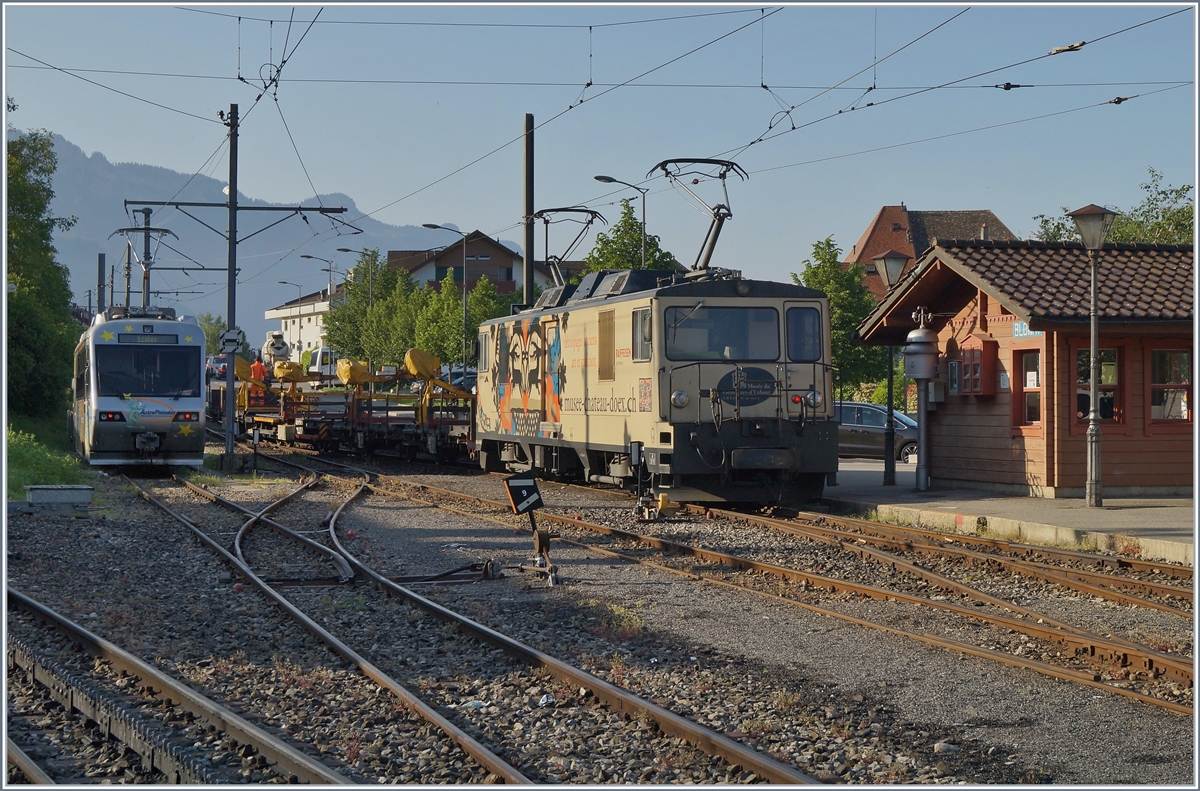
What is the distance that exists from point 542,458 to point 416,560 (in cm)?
835

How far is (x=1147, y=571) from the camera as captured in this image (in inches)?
461

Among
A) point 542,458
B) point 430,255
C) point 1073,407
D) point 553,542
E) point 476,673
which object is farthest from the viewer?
point 430,255

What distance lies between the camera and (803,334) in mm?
17141

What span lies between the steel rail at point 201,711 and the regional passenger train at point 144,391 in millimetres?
15387

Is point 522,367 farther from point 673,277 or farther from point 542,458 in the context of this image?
point 673,277

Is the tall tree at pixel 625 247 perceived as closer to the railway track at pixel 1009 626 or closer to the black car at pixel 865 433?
the black car at pixel 865 433

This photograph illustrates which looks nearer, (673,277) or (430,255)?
(673,277)

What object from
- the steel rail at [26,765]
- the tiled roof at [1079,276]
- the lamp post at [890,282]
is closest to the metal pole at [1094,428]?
the tiled roof at [1079,276]

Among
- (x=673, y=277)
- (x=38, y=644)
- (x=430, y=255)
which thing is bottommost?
(x=38, y=644)

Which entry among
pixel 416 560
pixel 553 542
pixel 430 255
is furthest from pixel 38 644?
pixel 430 255

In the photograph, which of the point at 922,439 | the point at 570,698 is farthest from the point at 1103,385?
the point at 570,698

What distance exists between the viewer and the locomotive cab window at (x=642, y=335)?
658 inches

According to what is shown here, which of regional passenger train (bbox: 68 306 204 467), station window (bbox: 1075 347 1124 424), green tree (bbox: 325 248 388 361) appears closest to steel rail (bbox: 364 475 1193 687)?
station window (bbox: 1075 347 1124 424)

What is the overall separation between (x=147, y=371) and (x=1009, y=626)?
63.8 ft
